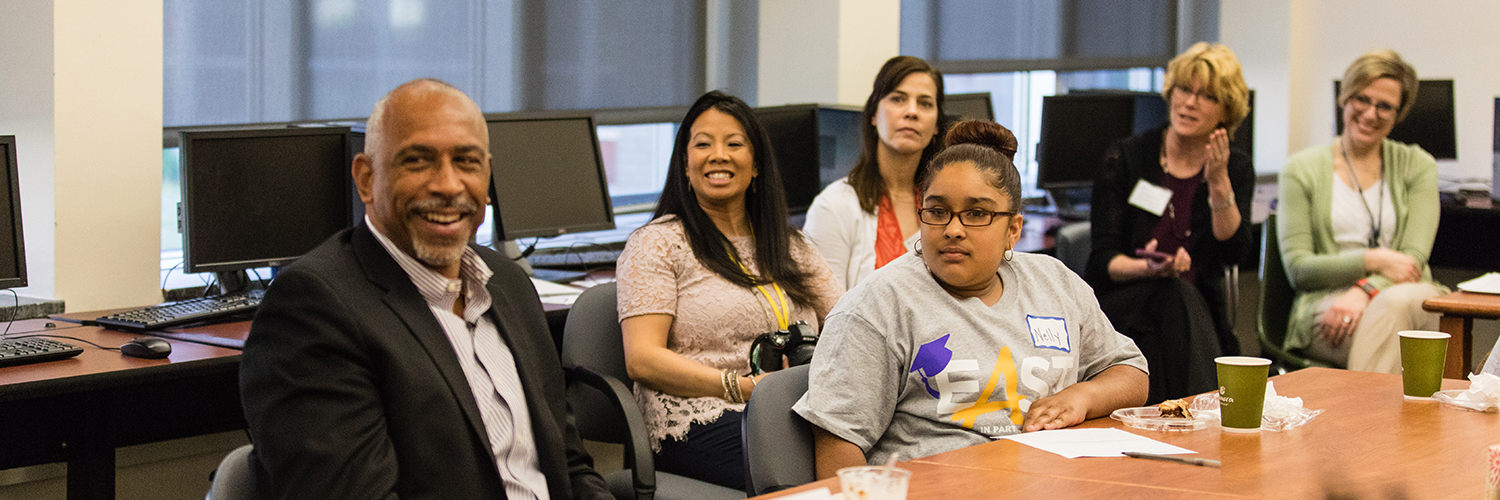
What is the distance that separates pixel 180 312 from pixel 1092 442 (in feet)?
6.42

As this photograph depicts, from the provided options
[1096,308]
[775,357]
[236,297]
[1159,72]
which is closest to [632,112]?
[236,297]

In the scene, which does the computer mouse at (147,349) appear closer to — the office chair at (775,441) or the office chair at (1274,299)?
the office chair at (775,441)

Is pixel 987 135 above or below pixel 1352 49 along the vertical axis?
below

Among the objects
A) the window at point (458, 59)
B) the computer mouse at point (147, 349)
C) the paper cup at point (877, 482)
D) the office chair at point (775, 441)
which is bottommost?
the office chair at point (775, 441)

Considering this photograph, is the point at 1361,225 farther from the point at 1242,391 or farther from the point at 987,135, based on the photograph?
the point at 1242,391

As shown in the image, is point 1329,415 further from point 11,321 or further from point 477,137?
point 11,321

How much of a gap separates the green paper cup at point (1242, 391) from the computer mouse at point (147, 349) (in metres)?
1.89

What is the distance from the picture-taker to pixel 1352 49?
20.2ft

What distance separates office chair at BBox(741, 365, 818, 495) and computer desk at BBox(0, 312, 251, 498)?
113 cm

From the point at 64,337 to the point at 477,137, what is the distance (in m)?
1.34

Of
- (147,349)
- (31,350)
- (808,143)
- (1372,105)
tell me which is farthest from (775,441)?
(1372,105)

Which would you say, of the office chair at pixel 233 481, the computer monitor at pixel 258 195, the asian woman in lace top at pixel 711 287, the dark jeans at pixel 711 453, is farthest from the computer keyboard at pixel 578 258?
the office chair at pixel 233 481

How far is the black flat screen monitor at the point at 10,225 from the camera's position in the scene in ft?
8.39

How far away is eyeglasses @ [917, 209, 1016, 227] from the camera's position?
79.0 inches
